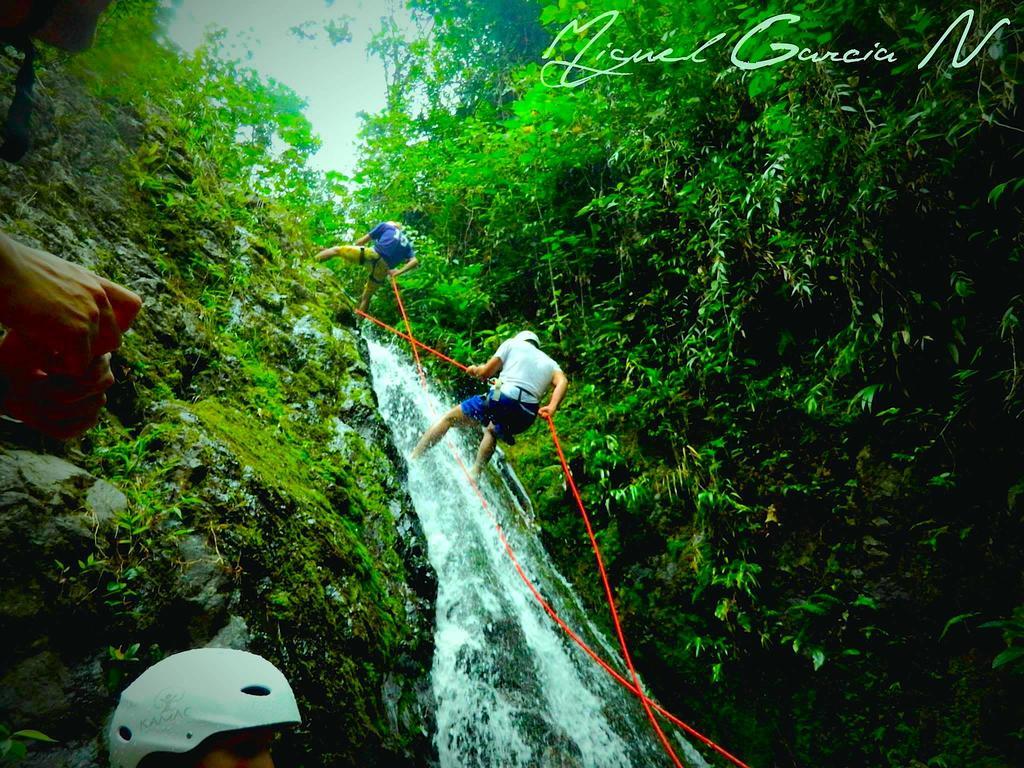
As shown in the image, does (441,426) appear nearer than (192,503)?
No

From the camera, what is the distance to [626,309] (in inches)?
290

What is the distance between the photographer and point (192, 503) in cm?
245

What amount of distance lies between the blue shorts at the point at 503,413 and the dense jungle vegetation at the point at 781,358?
1.38m

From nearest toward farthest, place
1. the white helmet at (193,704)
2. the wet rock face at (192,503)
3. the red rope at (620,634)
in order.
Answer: the white helmet at (193,704)
the wet rock face at (192,503)
the red rope at (620,634)

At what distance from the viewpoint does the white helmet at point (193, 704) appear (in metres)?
1.48

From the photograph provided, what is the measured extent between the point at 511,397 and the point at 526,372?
37 cm

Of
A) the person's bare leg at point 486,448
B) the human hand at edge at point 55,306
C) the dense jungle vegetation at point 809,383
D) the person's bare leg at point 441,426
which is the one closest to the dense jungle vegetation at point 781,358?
the dense jungle vegetation at point 809,383

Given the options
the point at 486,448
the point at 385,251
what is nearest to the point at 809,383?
the point at 486,448

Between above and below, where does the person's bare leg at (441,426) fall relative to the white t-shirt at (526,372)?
below

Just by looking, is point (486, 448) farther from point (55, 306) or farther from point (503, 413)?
point (55, 306)

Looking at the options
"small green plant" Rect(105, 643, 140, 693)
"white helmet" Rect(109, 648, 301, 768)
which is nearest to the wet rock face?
"small green plant" Rect(105, 643, 140, 693)

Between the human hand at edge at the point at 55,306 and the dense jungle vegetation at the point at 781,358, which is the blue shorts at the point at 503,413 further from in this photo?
the human hand at edge at the point at 55,306

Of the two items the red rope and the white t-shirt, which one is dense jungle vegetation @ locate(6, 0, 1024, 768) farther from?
the white t-shirt

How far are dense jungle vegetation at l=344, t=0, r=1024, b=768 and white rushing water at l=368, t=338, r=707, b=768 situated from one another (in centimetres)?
73
